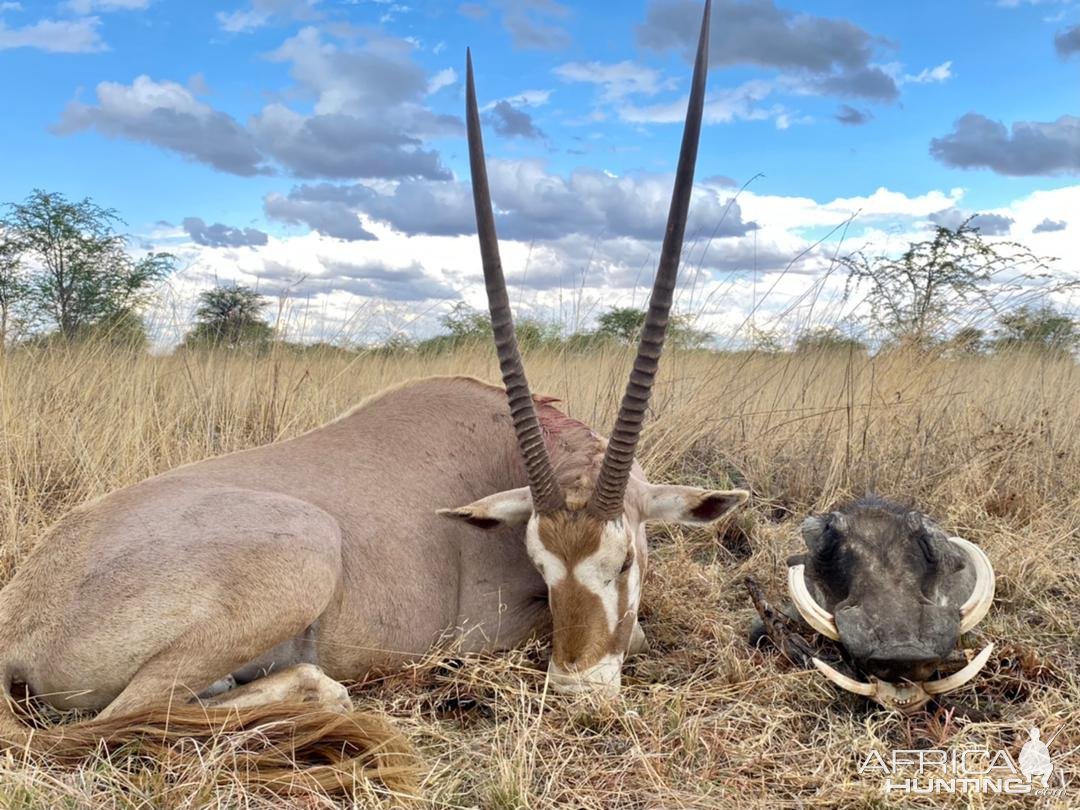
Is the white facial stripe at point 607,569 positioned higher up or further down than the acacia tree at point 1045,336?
further down

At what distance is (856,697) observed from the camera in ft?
12.8

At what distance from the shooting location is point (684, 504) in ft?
14.0

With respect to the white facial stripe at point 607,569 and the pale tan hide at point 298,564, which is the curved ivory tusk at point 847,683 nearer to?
the white facial stripe at point 607,569

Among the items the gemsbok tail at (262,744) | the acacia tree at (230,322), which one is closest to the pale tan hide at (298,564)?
the gemsbok tail at (262,744)

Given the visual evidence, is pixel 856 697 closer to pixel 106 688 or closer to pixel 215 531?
pixel 215 531

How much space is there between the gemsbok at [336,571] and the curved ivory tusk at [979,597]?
1.10m

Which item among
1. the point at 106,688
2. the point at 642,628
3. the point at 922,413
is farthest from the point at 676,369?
the point at 106,688

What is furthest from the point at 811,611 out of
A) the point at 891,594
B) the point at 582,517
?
the point at 582,517

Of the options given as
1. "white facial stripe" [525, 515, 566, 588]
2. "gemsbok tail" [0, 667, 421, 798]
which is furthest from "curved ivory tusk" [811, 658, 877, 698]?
"gemsbok tail" [0, 667, 421, 798]

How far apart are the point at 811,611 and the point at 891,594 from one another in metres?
0.36

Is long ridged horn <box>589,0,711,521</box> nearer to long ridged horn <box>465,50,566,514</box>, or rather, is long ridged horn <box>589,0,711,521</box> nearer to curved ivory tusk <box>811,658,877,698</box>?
long ridged horn <box>465,50,566,514</box>

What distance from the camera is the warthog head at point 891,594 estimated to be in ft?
12.4

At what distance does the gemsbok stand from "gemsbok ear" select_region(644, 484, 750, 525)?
0.04 feet

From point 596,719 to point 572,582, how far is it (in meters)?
0.54
